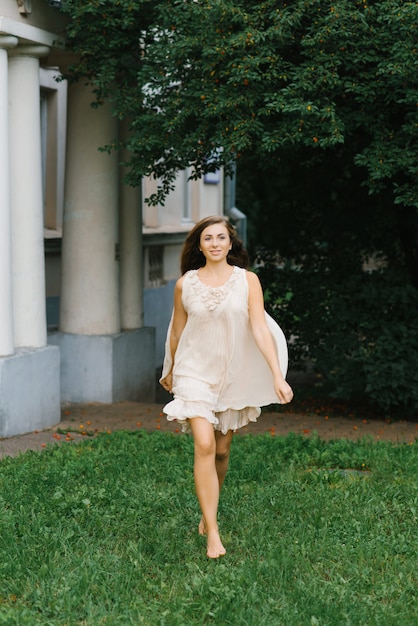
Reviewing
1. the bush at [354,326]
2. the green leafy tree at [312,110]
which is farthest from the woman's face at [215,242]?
the bush at [354,326]

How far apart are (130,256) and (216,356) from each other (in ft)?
22.3

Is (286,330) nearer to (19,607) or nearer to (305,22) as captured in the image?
(305,22)

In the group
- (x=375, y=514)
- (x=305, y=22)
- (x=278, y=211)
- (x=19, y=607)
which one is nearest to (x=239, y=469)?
(x=375, y=514)

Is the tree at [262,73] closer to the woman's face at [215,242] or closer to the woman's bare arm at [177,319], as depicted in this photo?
the woman's face at [215,242]

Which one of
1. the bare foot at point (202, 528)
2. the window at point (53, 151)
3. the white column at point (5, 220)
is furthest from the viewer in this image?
the window at point (53, 151)

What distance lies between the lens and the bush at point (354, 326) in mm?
11297

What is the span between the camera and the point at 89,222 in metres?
11.9

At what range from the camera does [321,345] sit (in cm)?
1230

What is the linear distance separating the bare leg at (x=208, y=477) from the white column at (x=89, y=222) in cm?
631

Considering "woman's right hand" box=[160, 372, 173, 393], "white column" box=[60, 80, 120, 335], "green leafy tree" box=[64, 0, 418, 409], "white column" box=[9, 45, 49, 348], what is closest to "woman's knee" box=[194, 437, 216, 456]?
"woman's right hand" box=[160, 372, 173, 393]

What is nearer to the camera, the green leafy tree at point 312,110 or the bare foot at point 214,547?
the bare foot at point 214,547

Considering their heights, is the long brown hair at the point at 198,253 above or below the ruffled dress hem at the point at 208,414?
above

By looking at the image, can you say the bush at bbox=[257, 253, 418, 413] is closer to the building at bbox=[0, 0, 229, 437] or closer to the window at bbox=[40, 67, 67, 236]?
the building at bbox=[0, 0, 229, 437]

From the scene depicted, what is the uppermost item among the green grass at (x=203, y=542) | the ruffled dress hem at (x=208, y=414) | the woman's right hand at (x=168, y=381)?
the woman's right hand at (x=168, y=381)
